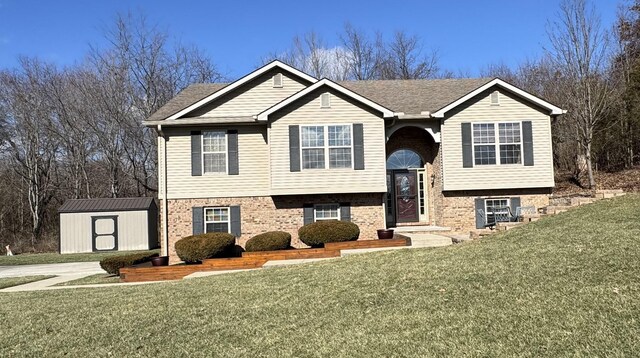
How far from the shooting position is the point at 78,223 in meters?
25.2

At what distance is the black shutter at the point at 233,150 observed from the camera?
55.9 ft

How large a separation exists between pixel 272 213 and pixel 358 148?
3744mm

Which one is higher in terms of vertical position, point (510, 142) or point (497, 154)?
point (510, 142)

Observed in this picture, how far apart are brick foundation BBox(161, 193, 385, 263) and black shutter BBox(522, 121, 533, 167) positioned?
546cm

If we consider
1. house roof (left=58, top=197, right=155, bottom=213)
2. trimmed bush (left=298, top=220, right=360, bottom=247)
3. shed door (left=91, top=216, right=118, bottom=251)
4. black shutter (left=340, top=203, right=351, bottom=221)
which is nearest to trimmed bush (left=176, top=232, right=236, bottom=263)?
trimmed bush (left=298, top=220, right=360, bottom=247)

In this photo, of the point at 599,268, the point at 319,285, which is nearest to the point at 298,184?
the point at 319,285

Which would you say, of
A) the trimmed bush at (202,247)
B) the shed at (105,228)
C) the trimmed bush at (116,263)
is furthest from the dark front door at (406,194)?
the shed at (105,228)

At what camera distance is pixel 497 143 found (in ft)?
56.5

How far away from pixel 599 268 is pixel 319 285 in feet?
13.0

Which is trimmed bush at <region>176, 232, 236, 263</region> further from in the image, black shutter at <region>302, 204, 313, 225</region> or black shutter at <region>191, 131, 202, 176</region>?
black shutter at <region>302, 204, 313, 225</region>

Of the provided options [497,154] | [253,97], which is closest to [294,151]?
[253,97]

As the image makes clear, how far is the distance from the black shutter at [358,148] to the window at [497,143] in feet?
13.4

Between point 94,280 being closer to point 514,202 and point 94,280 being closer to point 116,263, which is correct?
point 116,263

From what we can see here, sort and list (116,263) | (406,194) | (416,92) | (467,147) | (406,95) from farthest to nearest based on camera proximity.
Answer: (416,92)
(406,95)
(406,194)
(467,147)
(116,263)
